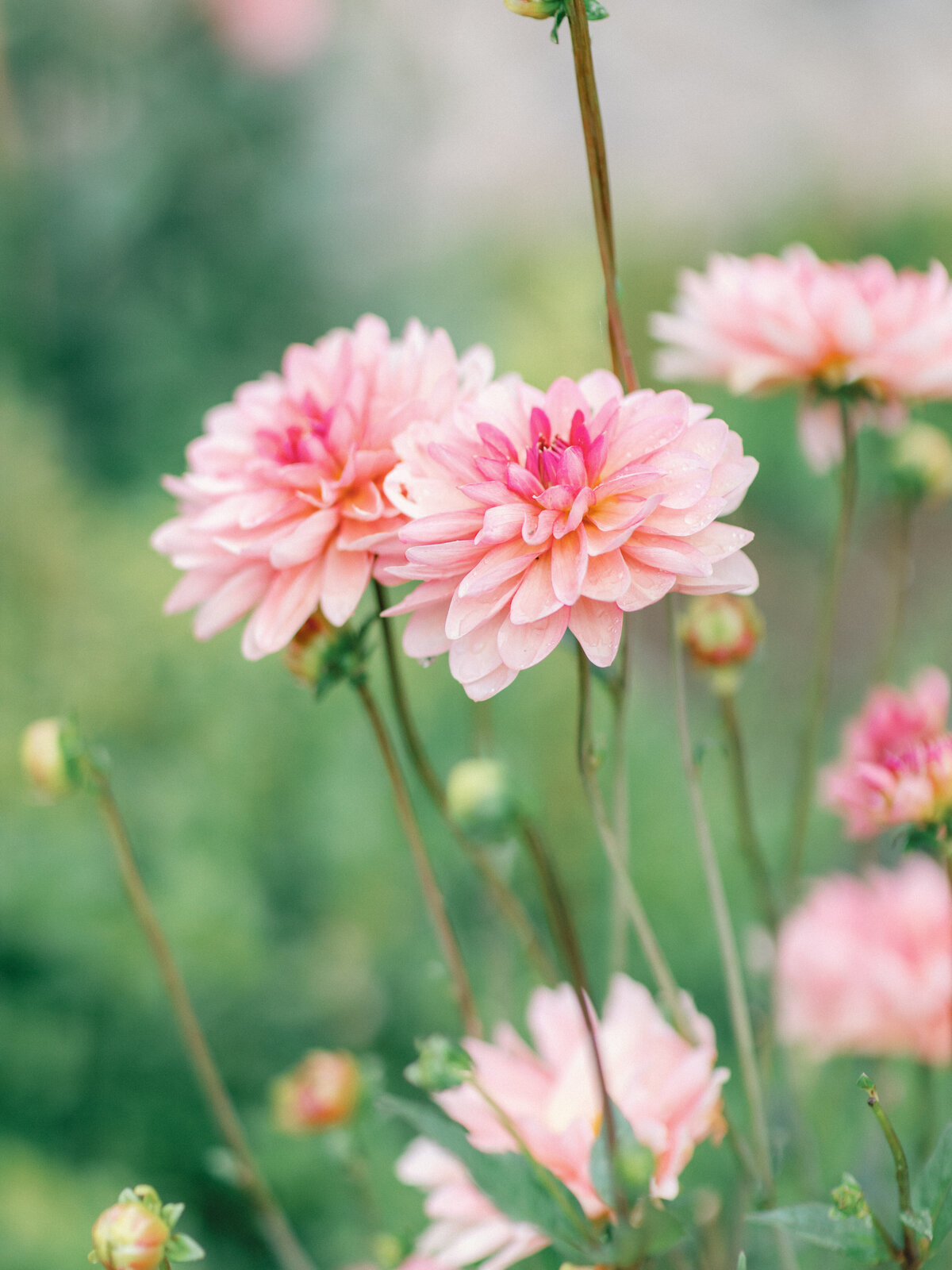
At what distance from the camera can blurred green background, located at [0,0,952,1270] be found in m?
0.74

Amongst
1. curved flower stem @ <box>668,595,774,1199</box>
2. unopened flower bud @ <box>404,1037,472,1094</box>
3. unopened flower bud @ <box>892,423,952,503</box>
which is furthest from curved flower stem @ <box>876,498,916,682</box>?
unopened flower bud @ <box>404,1037,472,1094</box>

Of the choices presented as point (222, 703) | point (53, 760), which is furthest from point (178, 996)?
point (222, 703)

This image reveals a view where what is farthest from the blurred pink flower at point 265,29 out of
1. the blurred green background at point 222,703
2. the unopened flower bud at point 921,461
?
the unopened flower bud at point 921,461

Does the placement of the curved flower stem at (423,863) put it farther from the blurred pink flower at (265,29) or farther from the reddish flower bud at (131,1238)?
the blurred pink flower at (265,29)

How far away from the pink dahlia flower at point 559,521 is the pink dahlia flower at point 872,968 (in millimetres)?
209

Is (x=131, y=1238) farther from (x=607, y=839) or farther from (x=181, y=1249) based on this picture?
(x=607, y=839)

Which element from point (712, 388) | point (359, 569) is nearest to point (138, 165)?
point (712, 388)

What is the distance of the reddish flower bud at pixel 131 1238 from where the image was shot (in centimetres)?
29

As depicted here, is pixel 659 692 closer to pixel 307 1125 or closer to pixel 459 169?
pixel 307 1125

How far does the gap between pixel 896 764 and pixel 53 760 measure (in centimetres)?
27

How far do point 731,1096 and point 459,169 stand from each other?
2.37m

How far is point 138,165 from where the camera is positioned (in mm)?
1383

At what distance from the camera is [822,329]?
1.19 ft

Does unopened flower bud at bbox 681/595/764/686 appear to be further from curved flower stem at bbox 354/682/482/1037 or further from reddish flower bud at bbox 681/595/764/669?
curved flower stem at bbox 354/682/482/1037
